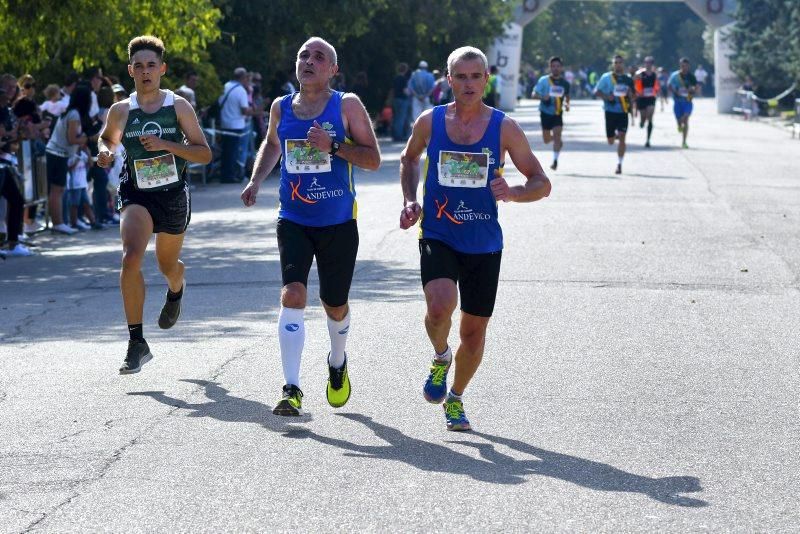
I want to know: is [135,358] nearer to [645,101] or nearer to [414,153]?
[414,153]

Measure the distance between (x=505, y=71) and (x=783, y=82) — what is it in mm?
14107

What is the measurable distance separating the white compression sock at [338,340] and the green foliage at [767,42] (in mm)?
41709

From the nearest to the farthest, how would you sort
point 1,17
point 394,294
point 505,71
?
point 394,294, point 1,17, point 505,71

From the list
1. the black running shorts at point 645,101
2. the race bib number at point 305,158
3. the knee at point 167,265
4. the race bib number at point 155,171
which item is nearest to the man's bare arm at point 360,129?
the race bib number at point 305,158

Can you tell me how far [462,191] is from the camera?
7.10m

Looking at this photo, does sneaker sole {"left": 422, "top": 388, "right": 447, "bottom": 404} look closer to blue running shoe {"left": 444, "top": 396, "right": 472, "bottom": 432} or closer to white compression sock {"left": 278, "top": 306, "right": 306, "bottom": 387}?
blue running shoe {"left": 444, "top": 396, "right": 472, "bottom": 432}

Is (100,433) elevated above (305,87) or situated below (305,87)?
below

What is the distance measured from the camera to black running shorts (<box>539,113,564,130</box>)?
25.8 meters

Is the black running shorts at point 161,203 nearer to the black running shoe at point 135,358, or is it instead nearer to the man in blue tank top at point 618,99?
the black running shoe at point 135,358

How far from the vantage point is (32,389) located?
8289 mm

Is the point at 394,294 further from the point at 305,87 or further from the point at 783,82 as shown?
the point at 783,82

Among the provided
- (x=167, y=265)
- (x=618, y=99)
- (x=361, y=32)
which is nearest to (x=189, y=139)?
(x=167, y=265)

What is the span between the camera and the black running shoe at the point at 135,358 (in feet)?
28.2

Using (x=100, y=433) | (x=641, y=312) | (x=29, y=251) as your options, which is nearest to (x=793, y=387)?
(x=641, y=312)
